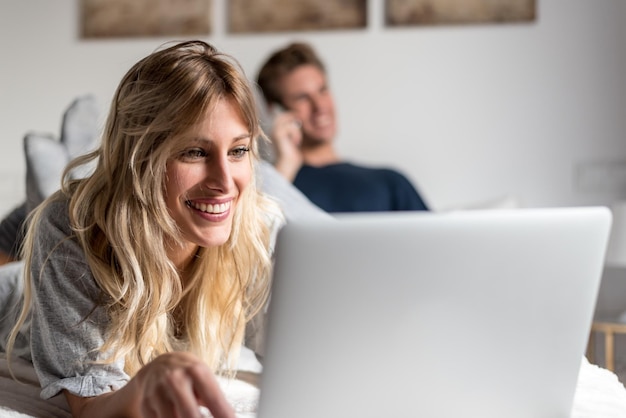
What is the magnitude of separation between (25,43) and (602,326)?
8.47ft

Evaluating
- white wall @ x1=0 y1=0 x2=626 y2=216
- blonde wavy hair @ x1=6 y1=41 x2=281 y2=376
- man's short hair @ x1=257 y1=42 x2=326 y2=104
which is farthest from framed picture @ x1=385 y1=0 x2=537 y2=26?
blonde wavy hair @ x1=6 y1=41 x2=281 y2=376

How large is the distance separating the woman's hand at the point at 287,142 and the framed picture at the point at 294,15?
0.41m

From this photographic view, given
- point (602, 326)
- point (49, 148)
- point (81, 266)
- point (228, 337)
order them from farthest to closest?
point (602, 326), point (49, 148), point (228, 337), point (81, 266)

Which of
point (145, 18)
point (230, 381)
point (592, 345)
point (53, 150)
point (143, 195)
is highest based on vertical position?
point (145, 18)

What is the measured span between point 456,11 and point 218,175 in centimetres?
223

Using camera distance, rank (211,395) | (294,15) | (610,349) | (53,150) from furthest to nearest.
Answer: (294,15) < (610,349) < (53,150) < (211,395)

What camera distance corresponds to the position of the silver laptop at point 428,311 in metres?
0.84

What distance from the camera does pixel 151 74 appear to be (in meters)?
1.32

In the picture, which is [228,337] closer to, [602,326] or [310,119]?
[602,326]

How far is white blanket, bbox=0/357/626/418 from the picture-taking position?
1.28m

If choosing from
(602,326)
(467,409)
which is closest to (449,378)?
(467,409)

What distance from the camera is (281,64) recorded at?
10.6ft

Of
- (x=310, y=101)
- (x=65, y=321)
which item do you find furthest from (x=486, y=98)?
(x=65, y=321)

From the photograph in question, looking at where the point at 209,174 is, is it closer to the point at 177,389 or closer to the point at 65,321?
the point at 65,321
